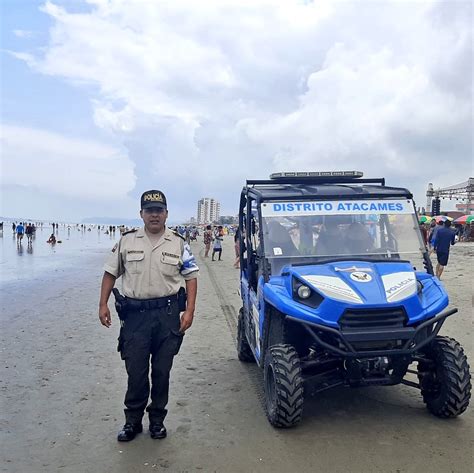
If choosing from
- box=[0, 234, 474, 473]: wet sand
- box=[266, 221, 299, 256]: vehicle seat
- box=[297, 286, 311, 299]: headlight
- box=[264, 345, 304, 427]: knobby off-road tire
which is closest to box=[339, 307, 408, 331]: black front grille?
box=[297, 286, 311, 299]: headlight

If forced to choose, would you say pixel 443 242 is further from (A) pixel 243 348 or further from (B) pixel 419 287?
(B) pixel 419 287

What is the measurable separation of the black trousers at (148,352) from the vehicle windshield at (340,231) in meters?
1.35

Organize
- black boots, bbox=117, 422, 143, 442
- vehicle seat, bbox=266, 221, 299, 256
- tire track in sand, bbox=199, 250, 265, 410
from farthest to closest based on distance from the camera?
tire track in sand, bbox=199, 250, 265, 410
vehicle seat, bbox=266, 221, 299, 256
black boots, bbox=117, 422, 143, 442

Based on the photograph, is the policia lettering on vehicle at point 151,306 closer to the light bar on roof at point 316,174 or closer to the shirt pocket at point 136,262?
the shirt pocket at point 136,262

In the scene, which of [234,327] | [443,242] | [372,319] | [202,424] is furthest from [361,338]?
[443,242]

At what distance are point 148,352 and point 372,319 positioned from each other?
73.8 inches

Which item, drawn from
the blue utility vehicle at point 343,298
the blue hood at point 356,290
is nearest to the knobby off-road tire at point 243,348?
the blue utility vehicle at point 343,298

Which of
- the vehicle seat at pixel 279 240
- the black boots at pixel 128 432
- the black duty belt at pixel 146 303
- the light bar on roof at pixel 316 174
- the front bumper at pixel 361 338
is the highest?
the light bar on roof at pixel 316 174

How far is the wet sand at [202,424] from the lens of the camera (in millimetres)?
3832

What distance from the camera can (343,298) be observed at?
4.14 m

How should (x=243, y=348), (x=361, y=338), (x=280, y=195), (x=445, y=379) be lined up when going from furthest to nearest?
(x=243, y=348) < (x=280, y=195) < (x=445, y=379) < (x=361, y=338)

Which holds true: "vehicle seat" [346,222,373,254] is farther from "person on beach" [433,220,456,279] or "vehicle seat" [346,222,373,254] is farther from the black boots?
"person on beach" [433,220,456,279]

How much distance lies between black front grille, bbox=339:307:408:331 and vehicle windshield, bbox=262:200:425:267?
96cm

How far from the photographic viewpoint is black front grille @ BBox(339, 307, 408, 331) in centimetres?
414
